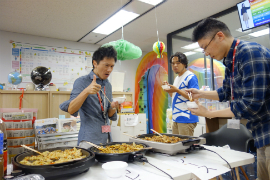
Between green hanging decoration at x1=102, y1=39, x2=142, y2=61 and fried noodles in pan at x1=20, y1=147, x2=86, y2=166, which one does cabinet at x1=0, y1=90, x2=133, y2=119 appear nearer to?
green hanging decoration at x1=102, y1=39, x2=142, y2=61

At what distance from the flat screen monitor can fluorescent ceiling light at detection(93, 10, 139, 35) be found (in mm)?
1936

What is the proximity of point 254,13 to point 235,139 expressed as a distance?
2310 millimetres

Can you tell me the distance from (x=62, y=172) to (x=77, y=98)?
67 centimetres

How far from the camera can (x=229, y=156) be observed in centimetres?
125

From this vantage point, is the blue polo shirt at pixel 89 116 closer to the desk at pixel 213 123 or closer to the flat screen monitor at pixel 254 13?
the desk at pixel 213 123

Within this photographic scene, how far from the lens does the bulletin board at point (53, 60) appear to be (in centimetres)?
468

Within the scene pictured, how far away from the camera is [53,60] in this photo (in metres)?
5.09

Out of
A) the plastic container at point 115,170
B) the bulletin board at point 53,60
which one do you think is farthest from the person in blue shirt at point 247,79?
the bulletin board at point 53,60

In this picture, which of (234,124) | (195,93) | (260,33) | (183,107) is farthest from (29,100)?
(260,33)

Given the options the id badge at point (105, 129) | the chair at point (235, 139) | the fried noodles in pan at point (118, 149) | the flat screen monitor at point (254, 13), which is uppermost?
the flat screen monitor at point (254, 13)

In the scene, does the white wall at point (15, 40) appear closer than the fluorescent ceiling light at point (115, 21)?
No

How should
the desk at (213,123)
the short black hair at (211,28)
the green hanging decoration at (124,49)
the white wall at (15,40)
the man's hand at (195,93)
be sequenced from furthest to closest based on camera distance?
the white wall at (15,40), the desk at (213,123), the green hanging decoration at (124,49), the man's hand at (195,93), the short black hair at (211,28)

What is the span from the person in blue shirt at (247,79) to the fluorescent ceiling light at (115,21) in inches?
105

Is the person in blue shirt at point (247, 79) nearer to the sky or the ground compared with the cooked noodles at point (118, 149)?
nearer to the sky
